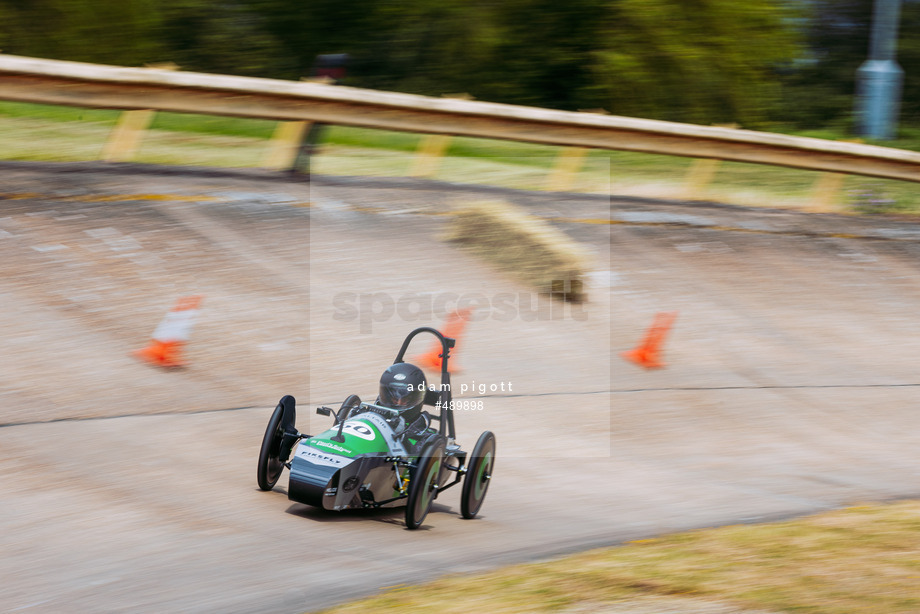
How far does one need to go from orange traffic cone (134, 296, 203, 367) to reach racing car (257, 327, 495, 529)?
6.00 feet

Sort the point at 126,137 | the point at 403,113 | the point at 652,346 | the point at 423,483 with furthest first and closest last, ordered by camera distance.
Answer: the point at 403,113, the point at 126,137, the point at 652,346, the point at 423,483

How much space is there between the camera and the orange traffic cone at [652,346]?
9320mm

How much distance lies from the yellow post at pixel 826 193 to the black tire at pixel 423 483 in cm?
911

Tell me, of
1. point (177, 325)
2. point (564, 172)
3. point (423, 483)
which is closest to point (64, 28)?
point (564, 172)

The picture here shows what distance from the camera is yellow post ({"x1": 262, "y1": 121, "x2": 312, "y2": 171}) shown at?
1145 cm

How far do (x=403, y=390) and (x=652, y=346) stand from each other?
3.73 m

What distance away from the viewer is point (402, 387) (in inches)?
258

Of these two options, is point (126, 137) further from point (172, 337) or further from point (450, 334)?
point (450, 334)

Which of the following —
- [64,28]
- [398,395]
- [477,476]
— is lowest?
[477,476]

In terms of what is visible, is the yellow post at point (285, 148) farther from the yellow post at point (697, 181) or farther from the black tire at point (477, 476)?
the black tire at point (477, 476)

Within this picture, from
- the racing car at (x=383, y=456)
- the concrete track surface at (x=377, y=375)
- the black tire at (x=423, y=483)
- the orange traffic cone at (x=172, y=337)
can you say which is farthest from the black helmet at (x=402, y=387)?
the orange traffic cone at (x=172, y=337)

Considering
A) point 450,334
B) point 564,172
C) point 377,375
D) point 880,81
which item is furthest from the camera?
point 880,81

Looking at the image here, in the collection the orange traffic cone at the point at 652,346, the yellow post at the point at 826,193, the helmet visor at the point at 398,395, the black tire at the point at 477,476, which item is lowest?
the black tire at the point at 477,476

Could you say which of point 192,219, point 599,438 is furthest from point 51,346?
point 599,438
